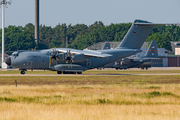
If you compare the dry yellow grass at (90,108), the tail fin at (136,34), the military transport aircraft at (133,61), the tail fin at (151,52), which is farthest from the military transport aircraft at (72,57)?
the dry yellow grass at (90,108)

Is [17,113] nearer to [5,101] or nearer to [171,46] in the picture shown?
[5,101]

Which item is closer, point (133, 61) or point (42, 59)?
point (42, 59)

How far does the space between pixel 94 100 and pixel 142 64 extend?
64.2m

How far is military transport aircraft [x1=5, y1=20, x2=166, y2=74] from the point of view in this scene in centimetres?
5141

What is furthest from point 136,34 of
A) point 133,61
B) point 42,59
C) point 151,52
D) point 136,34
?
point 151,52

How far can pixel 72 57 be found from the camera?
5225 centimetres

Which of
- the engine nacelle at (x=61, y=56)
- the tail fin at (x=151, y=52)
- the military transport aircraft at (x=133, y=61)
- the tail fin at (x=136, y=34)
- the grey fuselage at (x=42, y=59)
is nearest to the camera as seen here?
the grey fuselage at (x=42, y=59)

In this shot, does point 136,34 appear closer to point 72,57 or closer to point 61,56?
point 72,57

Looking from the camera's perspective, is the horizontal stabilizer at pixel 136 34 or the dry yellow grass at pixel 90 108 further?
the horizontal stabilizer at pixel 136 34

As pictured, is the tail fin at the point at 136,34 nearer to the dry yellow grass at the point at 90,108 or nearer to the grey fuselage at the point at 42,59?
the grey fuselage at the point at 42,59

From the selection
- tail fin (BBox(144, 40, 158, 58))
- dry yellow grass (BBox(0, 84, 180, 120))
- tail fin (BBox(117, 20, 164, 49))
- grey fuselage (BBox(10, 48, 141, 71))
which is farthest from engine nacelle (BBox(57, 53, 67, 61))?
tail fin (BBox(144, 40, 158, 58))

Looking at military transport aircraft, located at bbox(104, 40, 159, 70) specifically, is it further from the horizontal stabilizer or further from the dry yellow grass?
the dry yellow grass

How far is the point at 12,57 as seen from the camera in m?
51.2

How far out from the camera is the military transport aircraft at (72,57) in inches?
2024
